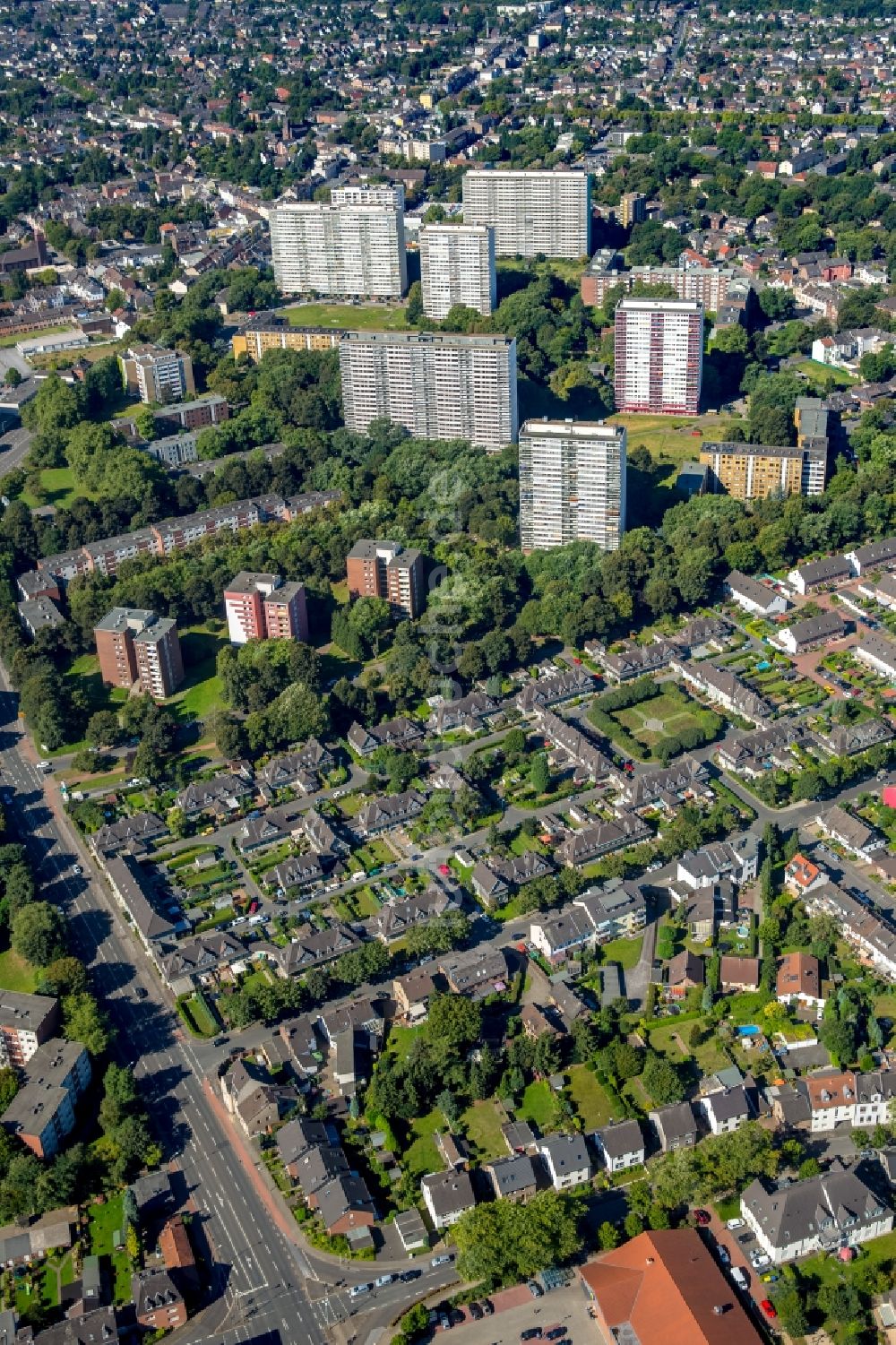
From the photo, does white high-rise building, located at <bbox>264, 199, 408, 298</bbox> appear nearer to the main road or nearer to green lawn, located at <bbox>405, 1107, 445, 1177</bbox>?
the main road

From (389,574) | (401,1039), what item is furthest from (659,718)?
(401,1039)

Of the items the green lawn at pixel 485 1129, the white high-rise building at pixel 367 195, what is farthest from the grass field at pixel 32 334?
the green lawn at pixel 485 1129

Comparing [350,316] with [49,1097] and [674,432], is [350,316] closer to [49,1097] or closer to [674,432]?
[674,432]

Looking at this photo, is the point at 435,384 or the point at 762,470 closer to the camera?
the point at 762,470

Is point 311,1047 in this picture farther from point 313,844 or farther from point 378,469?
point 378,469

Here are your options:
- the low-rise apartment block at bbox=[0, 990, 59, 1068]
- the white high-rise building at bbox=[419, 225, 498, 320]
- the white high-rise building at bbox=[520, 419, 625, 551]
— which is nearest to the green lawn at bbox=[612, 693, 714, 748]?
the white high-rise building at bbox=[520, 419, 625, 551]
